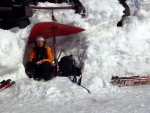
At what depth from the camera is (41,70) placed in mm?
7180

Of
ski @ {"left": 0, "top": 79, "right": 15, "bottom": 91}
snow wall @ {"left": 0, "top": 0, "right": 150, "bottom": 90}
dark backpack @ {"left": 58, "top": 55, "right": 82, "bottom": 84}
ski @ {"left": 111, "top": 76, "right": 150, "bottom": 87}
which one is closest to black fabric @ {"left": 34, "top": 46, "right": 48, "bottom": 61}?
snow wall @ {"left": 0, "top": 0, "right": 150, "bottom": 90}

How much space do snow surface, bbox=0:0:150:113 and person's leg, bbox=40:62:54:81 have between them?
0.57 feet

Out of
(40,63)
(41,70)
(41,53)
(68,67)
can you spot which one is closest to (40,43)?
(41,53)

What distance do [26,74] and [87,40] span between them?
6.13 ft

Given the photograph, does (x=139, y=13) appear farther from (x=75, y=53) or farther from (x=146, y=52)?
(x=75, y=53)

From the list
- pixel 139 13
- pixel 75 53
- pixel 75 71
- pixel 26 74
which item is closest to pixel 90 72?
pixel 75 71

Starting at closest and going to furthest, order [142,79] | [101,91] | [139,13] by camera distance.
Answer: [101,91] → [142,79] → [139,13]

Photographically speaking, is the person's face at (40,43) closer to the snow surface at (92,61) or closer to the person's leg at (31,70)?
the snow surface at (92,61)

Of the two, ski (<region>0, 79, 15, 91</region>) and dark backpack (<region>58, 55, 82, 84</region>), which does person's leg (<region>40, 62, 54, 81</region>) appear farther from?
ski (<region>0, 79, 15, 91</region>)

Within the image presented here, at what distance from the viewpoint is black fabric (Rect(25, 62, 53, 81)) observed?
272 inches

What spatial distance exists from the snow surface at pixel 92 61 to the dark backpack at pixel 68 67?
20 cm

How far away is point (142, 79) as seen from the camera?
703 centimetres

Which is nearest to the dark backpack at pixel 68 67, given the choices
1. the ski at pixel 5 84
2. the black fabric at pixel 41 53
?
the black fabric at pixel 41 53

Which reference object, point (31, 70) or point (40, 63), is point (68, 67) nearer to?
point (40, 63)
